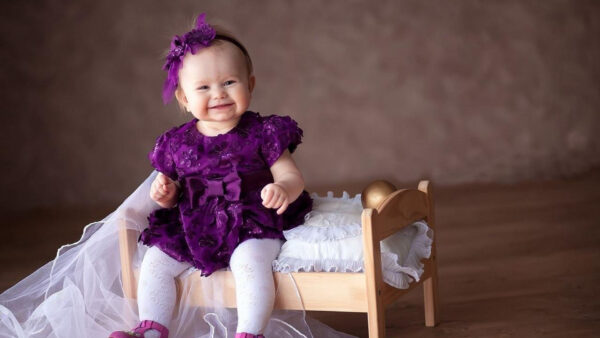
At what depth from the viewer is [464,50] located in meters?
4.69

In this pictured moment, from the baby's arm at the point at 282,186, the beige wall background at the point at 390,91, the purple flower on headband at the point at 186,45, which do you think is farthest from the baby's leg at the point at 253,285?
the beige wall background at the point at 390,91

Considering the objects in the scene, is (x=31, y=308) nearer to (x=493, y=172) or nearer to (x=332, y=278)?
(x=332, y=278)

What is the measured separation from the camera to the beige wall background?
4.60 meters

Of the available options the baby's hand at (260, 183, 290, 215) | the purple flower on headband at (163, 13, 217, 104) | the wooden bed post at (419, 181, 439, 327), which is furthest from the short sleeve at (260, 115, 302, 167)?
the wooden bed post at (419, 181, 439, 327)

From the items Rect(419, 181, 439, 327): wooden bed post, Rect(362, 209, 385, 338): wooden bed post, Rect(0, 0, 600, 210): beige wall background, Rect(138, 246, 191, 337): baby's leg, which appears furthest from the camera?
Rect(0, 0, 600, 210): beige wall background

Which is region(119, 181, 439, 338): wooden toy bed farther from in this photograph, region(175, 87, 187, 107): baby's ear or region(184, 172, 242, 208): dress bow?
region(175, 87, 187, 107): baby's ear

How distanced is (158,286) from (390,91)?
117 inches

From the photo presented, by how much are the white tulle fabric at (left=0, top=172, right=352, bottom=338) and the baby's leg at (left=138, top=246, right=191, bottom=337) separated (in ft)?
0.14

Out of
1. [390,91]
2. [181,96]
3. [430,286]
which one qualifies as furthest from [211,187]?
[390,91]

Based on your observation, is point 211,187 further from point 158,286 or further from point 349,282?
point 349,282

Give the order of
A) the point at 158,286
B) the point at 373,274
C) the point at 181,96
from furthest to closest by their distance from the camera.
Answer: the point at 181,96 → the point at 158,286 → the point at 373,274

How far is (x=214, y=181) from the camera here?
2.03 meters

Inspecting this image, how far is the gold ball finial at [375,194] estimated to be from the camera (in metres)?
2.14

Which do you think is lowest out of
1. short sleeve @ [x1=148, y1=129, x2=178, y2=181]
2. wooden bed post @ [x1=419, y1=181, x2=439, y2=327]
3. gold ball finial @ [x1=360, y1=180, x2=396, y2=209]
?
wooden bed post @ [x1=419, y1=181, x2=439, y2=327]
